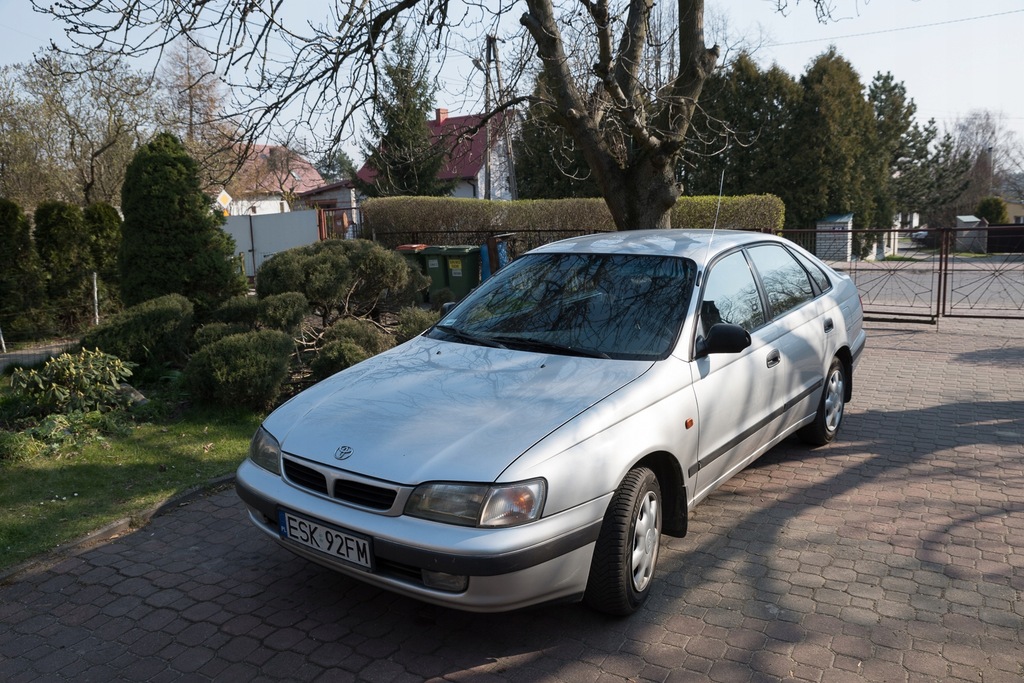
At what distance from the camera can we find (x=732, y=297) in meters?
4.70

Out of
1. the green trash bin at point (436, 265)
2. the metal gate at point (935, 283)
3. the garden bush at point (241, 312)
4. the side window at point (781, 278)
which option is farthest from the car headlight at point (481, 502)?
the green trash bin at point (436, 265)

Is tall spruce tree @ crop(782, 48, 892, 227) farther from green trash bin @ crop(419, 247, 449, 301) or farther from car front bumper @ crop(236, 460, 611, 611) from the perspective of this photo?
car front bumper @ crop(236, 460, 611, 611)

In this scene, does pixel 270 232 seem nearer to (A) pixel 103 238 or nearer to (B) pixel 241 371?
(A) pixel 103 238

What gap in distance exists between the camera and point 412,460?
3211mm

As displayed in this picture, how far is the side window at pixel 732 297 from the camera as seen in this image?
14.4 ft

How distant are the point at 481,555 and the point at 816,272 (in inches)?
164

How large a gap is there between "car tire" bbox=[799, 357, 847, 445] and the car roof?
1.22 meters

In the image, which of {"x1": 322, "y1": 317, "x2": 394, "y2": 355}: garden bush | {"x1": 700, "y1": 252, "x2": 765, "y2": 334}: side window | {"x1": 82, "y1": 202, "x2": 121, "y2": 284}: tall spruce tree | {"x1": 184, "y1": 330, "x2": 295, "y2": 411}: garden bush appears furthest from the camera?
{"x1": 82, "y1": 202, "x2": 121, "y2": 284}: tall spruce tree

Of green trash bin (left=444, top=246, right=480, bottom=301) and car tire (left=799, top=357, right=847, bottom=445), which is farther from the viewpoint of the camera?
green trash bin (left=444, top=246, right=480, bottom=301)

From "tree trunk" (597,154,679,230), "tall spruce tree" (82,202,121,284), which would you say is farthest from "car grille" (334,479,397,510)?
"tall spruce tree" (82,202,121,284)

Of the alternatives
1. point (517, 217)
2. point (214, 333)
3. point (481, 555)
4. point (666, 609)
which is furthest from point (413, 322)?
point (517, 217)

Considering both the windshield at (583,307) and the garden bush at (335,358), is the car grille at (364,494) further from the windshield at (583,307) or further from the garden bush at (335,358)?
the garden bush at (335,358)

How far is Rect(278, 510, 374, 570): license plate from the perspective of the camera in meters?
3.19

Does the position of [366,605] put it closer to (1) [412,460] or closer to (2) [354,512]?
(2) [354,512]
